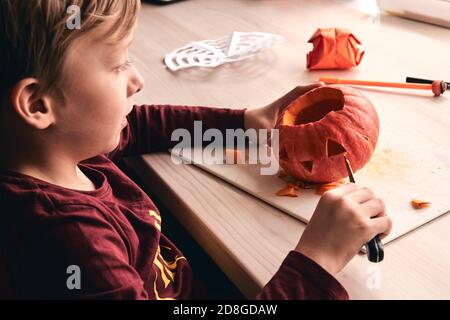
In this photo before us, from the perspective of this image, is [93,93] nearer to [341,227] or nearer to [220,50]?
[341,227]

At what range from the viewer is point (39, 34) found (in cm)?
54

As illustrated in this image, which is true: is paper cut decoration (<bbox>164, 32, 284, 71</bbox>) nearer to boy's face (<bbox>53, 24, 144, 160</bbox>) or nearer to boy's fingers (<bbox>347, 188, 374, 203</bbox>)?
boy's face (<bbox>53, 24, 144, 160</bbox>)

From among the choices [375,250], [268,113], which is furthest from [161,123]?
[375,250]

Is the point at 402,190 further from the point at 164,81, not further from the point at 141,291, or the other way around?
the point at 164,81

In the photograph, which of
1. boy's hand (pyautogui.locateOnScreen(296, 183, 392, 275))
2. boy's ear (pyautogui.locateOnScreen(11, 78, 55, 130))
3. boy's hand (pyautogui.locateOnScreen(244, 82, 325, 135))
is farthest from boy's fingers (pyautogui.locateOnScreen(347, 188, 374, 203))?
boy's ear (pyautogui.locateOnScreen(11, 78, 55, 130))

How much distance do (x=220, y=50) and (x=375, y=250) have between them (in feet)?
2.04

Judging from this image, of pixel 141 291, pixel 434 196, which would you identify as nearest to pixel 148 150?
pixel 141 291

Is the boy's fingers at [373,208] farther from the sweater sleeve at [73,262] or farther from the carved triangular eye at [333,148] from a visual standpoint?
the sweater sleeve at [73,262]

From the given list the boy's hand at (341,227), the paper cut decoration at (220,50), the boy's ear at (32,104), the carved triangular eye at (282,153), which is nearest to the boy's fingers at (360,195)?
the boy's hand at (341,227)

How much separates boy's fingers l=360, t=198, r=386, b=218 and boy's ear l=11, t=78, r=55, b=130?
1.17ft

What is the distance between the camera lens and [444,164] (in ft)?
2.36

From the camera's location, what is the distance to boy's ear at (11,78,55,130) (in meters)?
0.55

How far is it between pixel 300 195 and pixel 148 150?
0.86ft

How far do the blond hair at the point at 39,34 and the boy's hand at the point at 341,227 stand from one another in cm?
32
